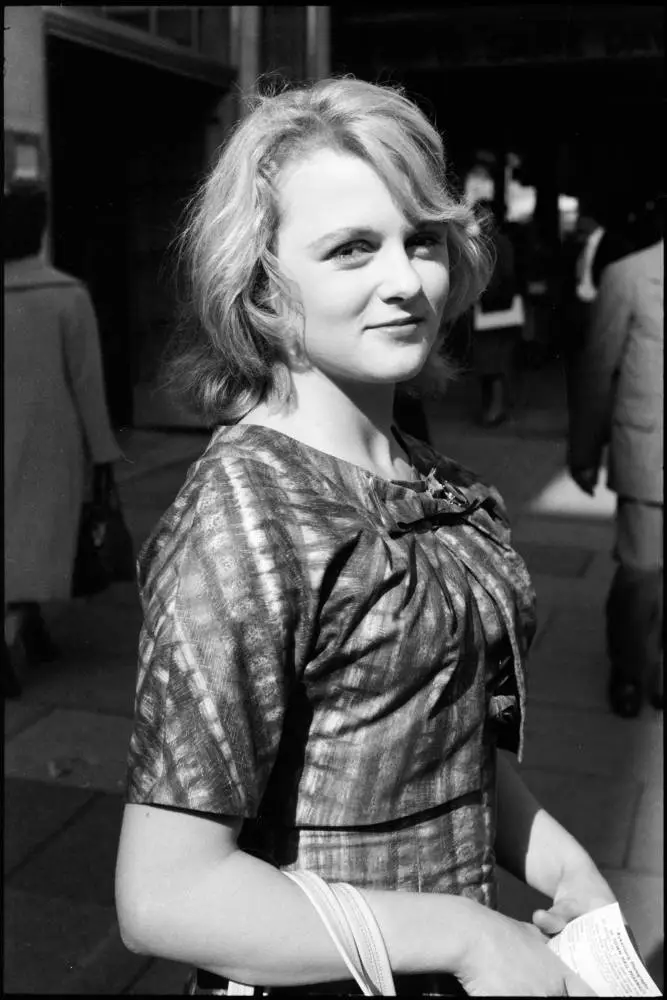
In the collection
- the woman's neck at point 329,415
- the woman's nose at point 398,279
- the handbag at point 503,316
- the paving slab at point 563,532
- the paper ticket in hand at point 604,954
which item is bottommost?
the paving slab at point 563,532

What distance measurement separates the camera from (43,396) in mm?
2461

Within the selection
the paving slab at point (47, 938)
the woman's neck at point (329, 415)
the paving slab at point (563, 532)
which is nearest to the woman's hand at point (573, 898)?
the woman's neck at point (329, 415)

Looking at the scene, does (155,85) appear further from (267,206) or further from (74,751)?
(74,751)

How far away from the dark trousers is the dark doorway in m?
2.00

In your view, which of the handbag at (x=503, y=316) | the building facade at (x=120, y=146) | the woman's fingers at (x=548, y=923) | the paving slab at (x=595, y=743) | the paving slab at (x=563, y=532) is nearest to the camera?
the woman's fingers at (x=548, y=923)

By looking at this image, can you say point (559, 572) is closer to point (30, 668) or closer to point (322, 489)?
point (30, 668)

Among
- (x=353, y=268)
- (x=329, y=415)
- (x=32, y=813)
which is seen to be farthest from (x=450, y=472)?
(x=32, y=813)

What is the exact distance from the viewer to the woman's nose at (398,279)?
1140 mm

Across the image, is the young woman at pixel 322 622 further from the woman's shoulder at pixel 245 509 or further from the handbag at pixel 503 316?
the handbag at pixel 503 316

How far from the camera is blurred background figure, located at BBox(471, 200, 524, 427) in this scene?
Answer: 11.0ft

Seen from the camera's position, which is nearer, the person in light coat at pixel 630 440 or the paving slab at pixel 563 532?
the person in light coat at pixel 630 440

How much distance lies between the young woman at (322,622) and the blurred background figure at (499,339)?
183 cm

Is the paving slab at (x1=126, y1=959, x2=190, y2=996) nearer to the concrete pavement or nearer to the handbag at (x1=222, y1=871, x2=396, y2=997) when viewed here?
the concrete pavement

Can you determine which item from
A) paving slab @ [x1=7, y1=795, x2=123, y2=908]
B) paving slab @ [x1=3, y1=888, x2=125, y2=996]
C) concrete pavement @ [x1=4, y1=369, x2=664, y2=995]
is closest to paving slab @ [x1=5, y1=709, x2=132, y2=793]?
concrete pavement @ [x1=4, y1=369, x2=664, y2=995]
